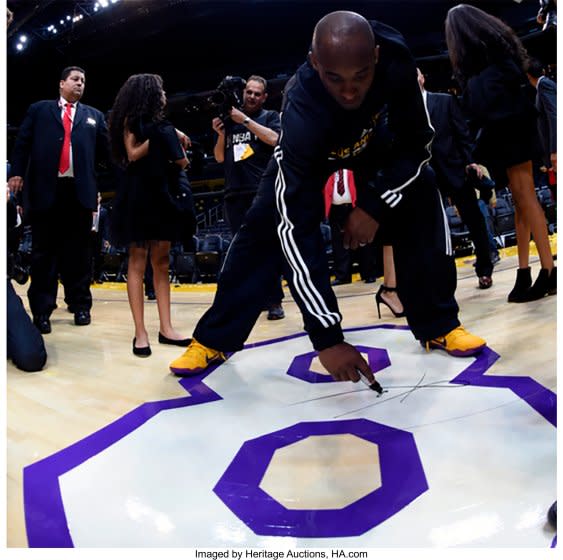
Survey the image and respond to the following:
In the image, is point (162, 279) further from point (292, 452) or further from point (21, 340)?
point (292, 452)

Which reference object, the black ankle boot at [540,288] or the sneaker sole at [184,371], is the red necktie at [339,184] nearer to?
the black ankle boot at [540,288]

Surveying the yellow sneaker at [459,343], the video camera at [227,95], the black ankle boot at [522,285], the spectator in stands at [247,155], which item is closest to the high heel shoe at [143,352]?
the spectator in stands at [247,155]

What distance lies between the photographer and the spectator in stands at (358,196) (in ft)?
3.22

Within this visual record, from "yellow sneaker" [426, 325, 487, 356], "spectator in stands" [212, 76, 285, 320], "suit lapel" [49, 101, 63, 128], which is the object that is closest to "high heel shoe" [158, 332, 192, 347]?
"spectator in stands" [212, 76, 285, 320]

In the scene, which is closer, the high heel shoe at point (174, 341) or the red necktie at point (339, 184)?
the high heel shoe at point (174, 341)

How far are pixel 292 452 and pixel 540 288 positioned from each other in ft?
4.95

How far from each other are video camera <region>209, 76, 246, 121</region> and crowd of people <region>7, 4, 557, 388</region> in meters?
0.07

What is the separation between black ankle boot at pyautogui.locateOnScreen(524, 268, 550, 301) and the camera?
190 centimetres

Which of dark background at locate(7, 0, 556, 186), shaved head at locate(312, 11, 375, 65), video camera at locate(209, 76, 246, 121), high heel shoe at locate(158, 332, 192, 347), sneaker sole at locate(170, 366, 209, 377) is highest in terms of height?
dark background at locate(7, 0, 556, 186)

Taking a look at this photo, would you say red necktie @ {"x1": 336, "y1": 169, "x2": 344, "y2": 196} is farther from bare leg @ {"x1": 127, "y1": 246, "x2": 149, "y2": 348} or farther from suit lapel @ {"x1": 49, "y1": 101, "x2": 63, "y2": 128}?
suit lapel @ {"x1": 49, "y1": 101, "x2": 63, "y2": 128}

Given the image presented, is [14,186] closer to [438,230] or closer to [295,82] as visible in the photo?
[295,82]

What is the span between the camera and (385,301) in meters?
2.01

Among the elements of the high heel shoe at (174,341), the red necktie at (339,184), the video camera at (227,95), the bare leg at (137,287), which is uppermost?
the video camera at (227,95)

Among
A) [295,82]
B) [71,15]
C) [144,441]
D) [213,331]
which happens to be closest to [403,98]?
[295,82]
